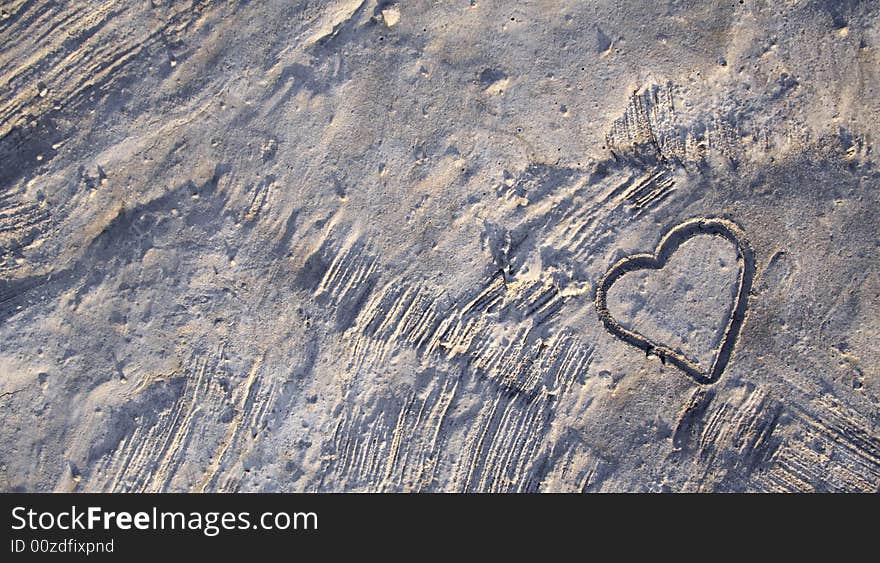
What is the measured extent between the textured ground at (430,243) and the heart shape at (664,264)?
8cm

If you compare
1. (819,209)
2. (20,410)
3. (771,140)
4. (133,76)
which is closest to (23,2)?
(133,76)

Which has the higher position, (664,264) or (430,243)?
(430,243)

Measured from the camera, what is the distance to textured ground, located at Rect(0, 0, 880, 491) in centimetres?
531

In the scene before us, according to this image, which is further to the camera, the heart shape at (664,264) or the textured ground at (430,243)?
the heart shape at (664,264)

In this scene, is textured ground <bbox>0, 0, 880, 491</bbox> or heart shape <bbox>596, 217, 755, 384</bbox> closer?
textured ground <bbox>0, 0, 880, 491</bbox>

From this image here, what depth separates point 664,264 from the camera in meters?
5.44

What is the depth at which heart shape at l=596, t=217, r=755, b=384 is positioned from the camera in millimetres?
5449

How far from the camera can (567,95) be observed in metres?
5.39

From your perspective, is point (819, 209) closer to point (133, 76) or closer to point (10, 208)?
point (133, 76)

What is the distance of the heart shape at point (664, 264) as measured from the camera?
5449 millimetres

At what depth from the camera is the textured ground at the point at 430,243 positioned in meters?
5.31

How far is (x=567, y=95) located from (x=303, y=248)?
2.77 metres

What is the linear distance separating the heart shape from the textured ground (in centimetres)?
8

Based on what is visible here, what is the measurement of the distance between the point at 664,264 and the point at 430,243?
2.16 m
